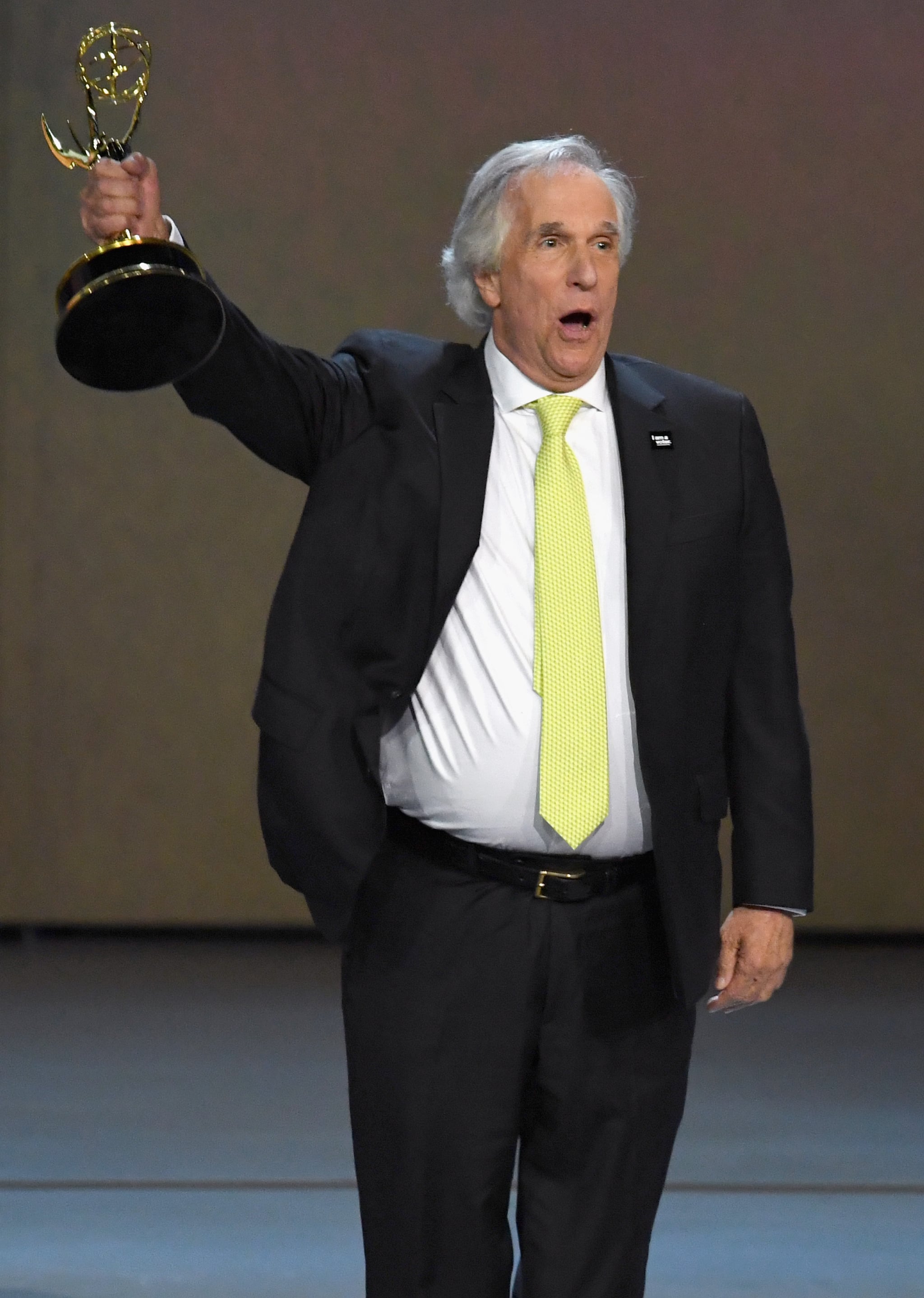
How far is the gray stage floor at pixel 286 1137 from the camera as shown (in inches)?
115

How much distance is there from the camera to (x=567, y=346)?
188cm

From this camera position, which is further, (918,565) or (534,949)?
(918,565)

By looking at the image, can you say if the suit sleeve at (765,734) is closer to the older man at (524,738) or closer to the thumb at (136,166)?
the older man at (524,738)

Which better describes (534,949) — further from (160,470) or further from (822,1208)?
(160,470)

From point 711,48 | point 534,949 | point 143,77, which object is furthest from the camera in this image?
point 711,48

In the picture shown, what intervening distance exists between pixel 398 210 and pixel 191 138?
2.10 feet

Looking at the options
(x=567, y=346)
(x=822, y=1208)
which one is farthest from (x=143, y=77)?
(x=822, y=1208)

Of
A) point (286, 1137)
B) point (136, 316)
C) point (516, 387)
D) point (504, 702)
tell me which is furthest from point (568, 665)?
point (286, 1137)

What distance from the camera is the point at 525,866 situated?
73.8 inches

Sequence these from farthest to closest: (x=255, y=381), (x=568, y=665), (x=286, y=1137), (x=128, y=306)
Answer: (x=286, y=1137) → (x=568, y=665) → (x=255, y=381) → (x=128, y=306)

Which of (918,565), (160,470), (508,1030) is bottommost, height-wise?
(508,1030)

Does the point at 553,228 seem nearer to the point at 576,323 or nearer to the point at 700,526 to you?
the point at 576,323

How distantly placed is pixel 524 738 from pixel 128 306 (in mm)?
622

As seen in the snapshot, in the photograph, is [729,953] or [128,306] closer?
[128,306]
